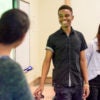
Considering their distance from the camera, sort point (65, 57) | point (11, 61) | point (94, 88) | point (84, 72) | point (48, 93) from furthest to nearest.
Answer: point (48, 93) → point (94, 88) → point (84, 72) → point (65, 57) → point (11, 61)

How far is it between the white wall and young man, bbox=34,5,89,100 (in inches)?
148

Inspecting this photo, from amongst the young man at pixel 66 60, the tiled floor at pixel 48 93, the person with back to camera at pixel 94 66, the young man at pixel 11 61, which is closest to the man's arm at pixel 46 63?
the young man at pixel 66 60

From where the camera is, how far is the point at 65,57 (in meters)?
2.48

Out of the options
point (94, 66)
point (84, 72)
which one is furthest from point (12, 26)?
point (94, 66)

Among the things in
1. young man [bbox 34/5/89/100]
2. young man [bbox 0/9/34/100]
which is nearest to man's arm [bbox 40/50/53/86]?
young man [bbox 34/5/89/100]

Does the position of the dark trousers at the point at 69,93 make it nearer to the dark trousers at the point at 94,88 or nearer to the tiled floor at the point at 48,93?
the dark trousers at the point at 94,88

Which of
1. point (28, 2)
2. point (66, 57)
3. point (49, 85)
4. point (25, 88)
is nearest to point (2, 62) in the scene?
point (25, 88)

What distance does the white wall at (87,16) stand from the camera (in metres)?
6.23

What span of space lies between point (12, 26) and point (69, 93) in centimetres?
138

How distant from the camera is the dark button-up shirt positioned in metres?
2.48

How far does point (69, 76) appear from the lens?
251cm

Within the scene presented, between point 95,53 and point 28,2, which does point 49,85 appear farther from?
point 95,53

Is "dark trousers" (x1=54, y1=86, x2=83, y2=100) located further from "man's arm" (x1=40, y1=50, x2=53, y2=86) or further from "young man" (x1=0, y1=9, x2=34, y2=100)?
"young man" (x1=0, y1=9, x2=34, y2=100)

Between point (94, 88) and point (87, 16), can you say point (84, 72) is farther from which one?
point (87, 16)
